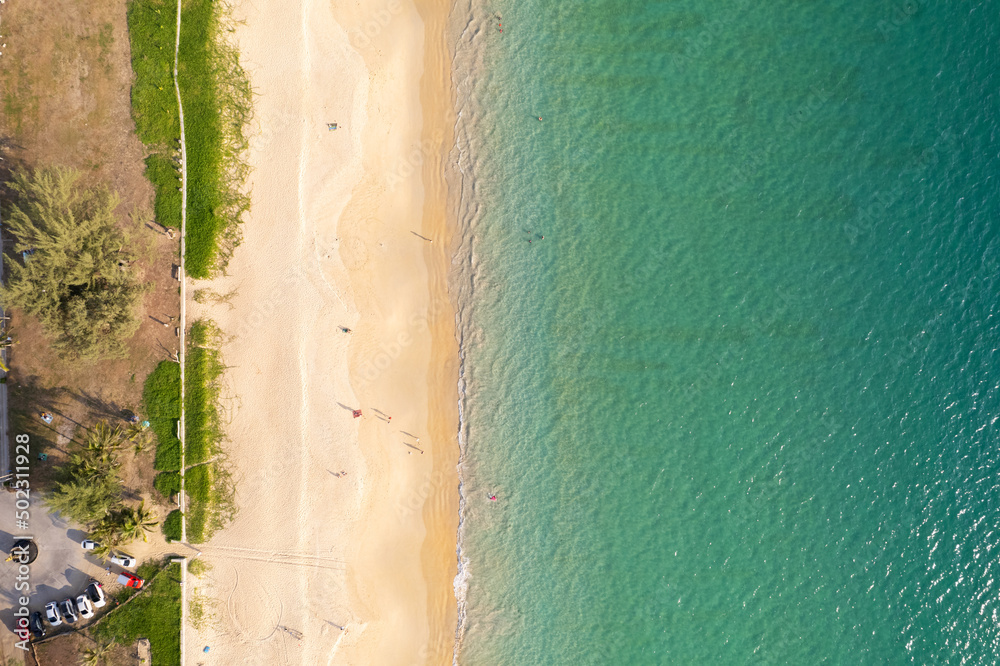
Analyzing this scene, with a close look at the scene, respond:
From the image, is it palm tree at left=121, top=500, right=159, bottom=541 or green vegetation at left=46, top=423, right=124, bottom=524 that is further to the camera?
palm tree at left=121, top=500, right=159, bottom=541

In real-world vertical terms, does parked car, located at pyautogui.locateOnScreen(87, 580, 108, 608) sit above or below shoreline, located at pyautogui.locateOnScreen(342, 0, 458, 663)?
below

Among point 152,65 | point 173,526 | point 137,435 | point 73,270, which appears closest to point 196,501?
point 173,526

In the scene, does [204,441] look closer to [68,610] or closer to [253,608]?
[253,608]

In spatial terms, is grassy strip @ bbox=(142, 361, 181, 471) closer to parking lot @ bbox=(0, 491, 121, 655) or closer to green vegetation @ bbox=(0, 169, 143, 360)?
green vegetation @ bbox=(0, 169, 143, 360)

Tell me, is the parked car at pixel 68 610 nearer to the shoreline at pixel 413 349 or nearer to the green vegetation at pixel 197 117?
the shoreline at pixel 413 349

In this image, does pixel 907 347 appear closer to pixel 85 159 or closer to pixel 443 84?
pixel 443 84

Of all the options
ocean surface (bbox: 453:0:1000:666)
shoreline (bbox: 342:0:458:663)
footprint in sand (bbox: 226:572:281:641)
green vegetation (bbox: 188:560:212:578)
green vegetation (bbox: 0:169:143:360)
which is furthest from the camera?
ocean surface (bbox: 453:0:1000:666)

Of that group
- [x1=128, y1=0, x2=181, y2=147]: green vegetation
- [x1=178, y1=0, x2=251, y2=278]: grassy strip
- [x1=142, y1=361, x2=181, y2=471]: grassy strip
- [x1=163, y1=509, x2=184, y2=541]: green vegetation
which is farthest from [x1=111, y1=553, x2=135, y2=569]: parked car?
[x1=128, y1=0, x2=181, y2=147]: green vegetation

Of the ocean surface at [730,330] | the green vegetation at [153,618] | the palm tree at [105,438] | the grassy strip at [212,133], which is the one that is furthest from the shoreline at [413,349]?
the palm tree at [105,438]
